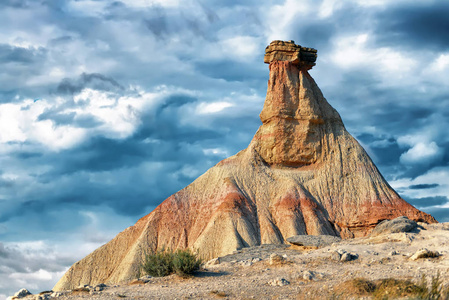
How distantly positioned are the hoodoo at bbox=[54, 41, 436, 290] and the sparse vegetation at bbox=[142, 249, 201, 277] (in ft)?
91.1

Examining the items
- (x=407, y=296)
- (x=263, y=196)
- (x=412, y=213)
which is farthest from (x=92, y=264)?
(x=407, y=296)

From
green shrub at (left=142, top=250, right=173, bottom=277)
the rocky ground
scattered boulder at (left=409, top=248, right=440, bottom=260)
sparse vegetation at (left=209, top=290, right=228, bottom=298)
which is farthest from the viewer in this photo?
green shrub at (left=142, top=250, right=173, bottom=277)

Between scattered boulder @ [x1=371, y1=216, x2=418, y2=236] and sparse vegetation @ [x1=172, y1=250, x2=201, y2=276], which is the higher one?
scattered boulder @ [x1=371, y1=216, x2=418, y2=236]

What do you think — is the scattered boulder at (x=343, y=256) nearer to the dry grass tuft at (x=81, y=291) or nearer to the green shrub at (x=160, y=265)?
the green shrub at (x=160, y=265)

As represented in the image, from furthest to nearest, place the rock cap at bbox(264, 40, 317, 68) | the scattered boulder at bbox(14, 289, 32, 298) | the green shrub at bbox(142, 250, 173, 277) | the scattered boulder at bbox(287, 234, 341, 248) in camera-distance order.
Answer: the rock cap at bbox(264, 40, 317, 68) → the scattered boulder at bbox(287, 234, 341, 248) → the green shrub at bbox(142, 250, 173, 277) → the scattered boulder at bbox(14, 289, 32, 298)

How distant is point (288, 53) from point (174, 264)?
4755 centimetres

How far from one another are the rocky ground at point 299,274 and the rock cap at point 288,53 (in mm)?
42312

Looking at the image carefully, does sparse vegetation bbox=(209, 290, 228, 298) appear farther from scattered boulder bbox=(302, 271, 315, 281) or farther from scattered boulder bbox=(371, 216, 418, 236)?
scattered boulder bbox=(371, 216, 418, 236)

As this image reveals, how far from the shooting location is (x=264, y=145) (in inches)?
2603

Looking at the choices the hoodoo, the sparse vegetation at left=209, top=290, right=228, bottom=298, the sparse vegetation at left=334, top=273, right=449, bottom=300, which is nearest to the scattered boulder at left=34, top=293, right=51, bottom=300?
the sparse vegetation at left=209, top=290, right=228, bottom=298

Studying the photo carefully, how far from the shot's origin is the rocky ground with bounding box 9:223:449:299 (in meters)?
20.7

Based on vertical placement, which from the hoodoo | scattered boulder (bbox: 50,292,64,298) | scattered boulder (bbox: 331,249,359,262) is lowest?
scattered boulder (bbox: 50,292,64,298)

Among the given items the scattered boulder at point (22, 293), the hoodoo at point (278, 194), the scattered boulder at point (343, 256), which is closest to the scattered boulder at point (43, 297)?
the scattered boulder at point (22, 293)

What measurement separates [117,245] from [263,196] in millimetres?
15423
